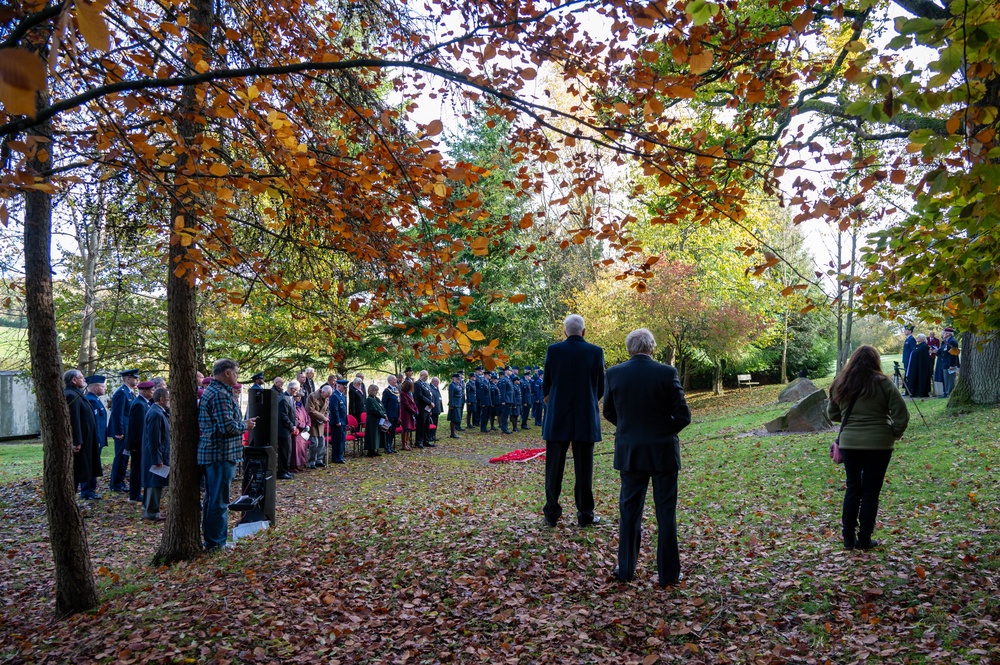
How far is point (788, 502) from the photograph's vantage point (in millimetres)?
8961

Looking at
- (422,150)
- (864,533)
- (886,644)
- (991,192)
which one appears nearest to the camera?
(991,192)

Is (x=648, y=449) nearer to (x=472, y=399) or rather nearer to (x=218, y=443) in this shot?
(x=218, y=443)

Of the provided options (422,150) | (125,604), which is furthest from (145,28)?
(125,604)

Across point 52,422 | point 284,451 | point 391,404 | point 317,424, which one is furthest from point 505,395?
point 52,422

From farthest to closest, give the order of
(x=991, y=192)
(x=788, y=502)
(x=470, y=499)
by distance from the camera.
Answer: (x=470, y=499) < (x=788, y=502) < (x=991, y=192)

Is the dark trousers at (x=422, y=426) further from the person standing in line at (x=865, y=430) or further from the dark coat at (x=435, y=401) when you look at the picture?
the person standing in line at (x=865, y=430)

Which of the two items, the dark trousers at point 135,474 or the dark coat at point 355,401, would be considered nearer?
the dark trousers at point 135,474

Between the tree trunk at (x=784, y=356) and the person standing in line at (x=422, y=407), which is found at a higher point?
the tree trunk at (x=784, y=356)

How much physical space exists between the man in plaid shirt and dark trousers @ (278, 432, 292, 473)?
627 cm

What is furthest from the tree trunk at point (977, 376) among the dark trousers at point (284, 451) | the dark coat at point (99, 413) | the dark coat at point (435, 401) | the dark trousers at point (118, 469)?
the dark coat at point (99, 413)

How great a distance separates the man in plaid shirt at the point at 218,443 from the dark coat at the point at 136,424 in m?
3.90

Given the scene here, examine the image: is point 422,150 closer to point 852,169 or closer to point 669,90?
point 669,90

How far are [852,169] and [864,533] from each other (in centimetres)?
383

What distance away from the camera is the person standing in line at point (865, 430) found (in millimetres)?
6102
